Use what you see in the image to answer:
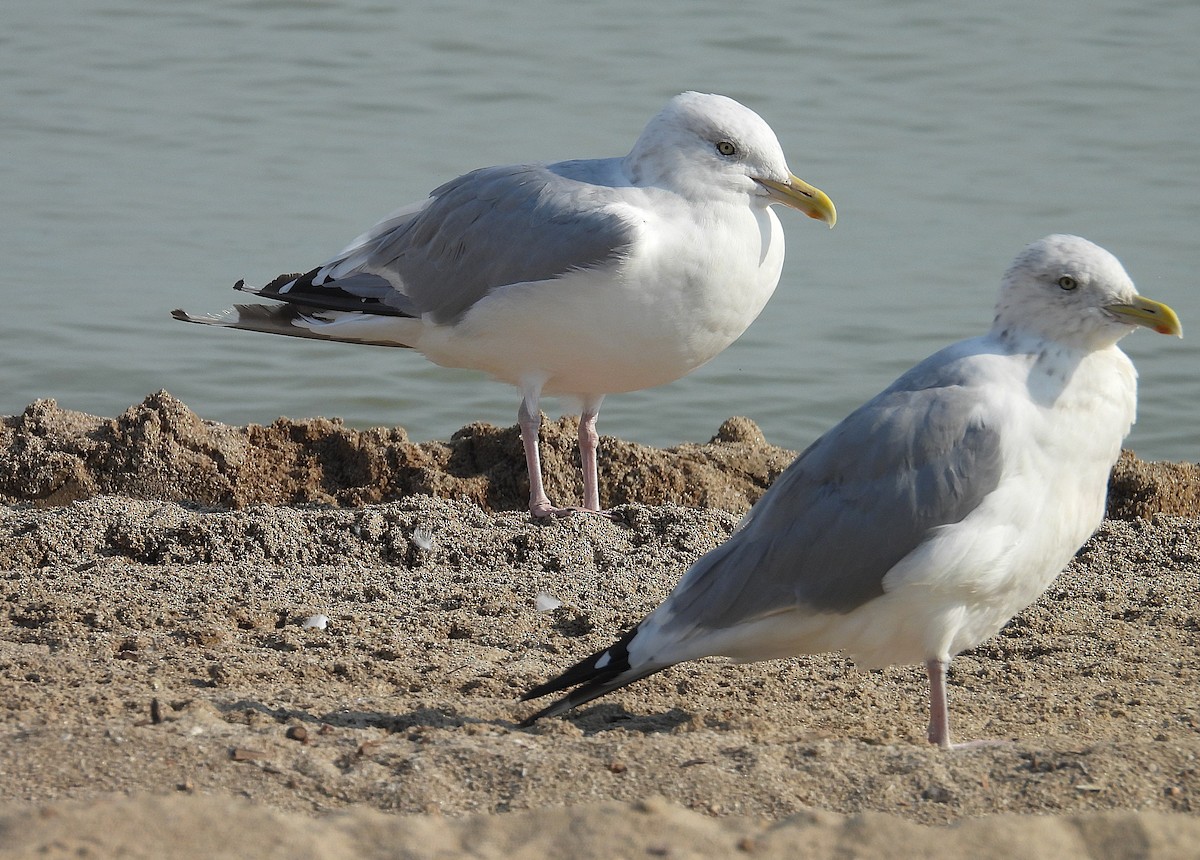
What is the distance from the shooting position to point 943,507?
4105 millimetres

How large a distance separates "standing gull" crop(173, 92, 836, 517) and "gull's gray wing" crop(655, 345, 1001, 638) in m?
1.45

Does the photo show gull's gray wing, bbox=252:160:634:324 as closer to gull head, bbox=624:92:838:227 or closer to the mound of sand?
gull head, bbox=624:92:838:227

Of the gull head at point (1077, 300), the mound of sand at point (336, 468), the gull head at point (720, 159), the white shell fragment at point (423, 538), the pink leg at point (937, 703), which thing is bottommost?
the pink leg at point (937, 703)

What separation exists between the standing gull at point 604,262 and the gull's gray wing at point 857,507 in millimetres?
1450

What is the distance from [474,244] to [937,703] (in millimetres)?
2684

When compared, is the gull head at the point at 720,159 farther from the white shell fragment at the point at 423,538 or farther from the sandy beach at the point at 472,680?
the white shell fragment at the point at 423,538

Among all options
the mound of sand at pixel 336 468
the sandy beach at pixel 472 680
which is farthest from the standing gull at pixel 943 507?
the mound of sand at pixel 336 468

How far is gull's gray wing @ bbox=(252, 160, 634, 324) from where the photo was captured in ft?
18.9

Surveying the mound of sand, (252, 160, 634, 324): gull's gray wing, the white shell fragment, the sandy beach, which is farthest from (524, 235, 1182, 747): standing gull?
the mound of sand

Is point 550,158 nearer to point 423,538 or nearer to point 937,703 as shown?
point 423,538

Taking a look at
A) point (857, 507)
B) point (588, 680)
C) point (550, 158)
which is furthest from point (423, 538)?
point (550, 158)

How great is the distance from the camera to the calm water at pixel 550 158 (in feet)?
30.1

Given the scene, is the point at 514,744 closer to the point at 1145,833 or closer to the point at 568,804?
the point at 568,804

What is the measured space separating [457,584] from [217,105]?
8480mm
